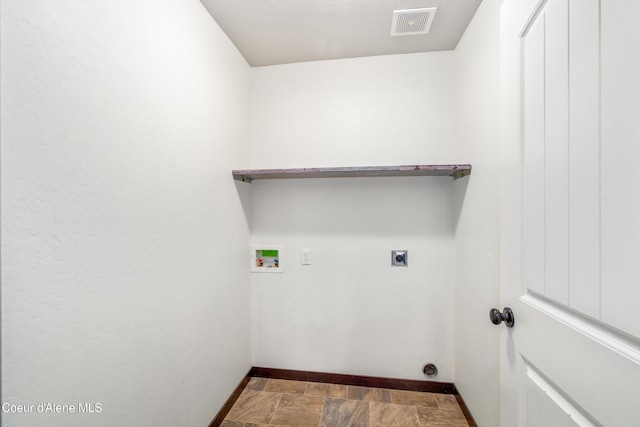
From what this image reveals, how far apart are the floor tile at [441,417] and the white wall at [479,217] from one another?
0.12 m

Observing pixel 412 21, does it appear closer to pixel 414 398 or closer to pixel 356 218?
pixel 356 218

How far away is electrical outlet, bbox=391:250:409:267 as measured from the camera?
1.88 metres

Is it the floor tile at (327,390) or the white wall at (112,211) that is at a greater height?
the white wall at (112,211)

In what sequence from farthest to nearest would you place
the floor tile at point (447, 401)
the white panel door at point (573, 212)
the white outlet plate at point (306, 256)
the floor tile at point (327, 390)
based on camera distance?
the white outlet plate at point (306, 256), the floor tile at point (327, 390), the floor tile at point (447, 401), the white panel door at point (573, 212)

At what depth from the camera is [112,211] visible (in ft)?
2.89

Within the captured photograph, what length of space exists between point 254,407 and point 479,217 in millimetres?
1867

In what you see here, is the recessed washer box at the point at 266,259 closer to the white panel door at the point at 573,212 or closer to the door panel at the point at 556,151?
the white panel door at the point at 573,212

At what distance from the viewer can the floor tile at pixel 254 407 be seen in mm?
1607

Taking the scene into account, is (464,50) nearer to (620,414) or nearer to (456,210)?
(456,210)

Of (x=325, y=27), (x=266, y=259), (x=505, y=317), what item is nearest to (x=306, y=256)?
(x=266, y=259)

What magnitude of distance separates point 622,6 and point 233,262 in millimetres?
1901

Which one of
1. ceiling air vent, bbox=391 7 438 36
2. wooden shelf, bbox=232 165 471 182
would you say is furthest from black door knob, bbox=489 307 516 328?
ceiling air vent, bbox=391 7 438 36

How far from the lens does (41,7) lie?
0.68 m

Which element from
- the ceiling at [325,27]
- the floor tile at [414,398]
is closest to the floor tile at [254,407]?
the floor tile at [414,398]
